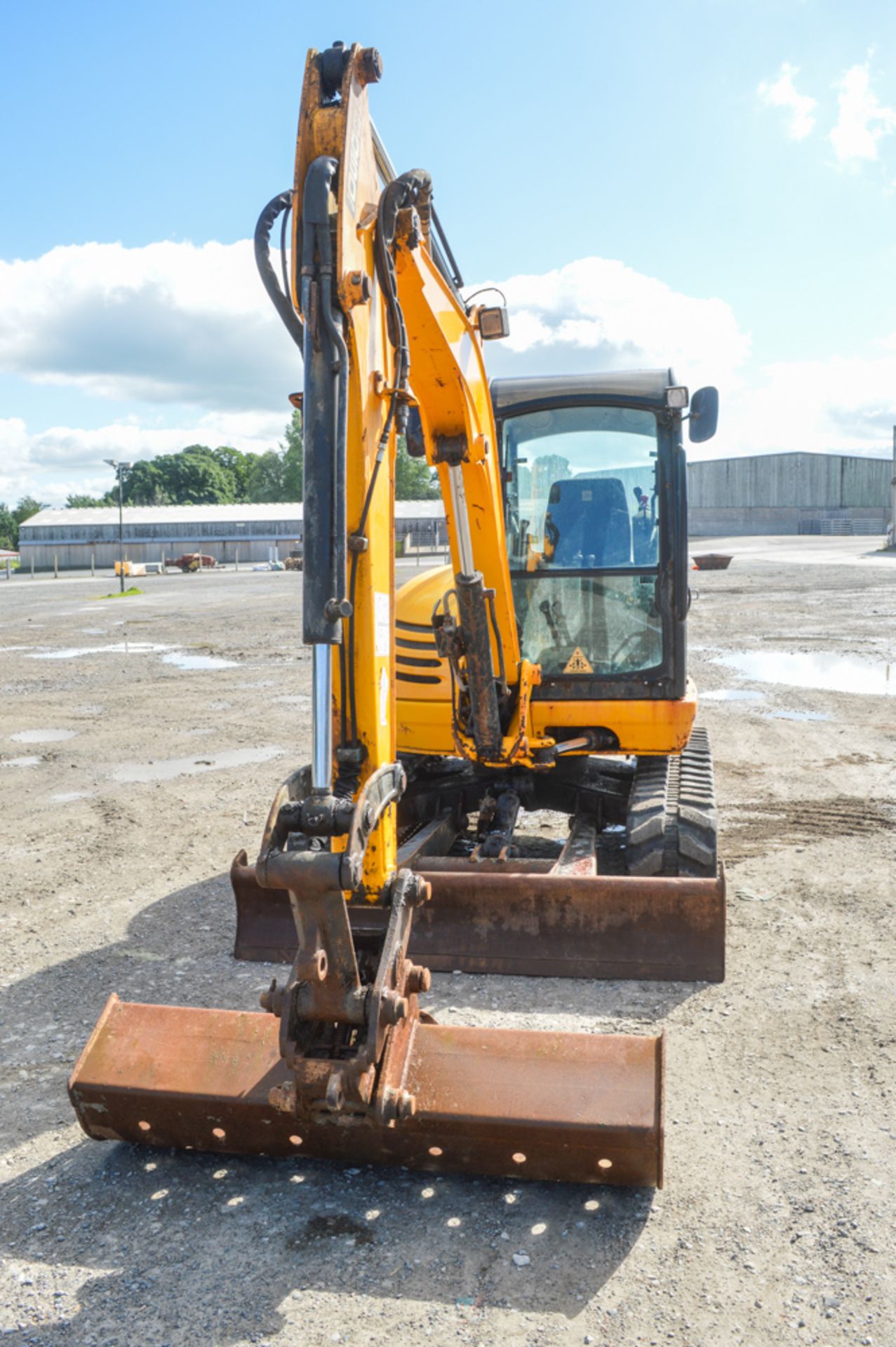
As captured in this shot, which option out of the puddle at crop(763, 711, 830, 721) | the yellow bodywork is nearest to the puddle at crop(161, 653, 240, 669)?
the puddle at crop(763, 711, 830, 721)

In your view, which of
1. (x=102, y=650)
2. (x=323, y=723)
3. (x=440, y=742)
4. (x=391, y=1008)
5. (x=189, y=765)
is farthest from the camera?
(x=102, y=650)

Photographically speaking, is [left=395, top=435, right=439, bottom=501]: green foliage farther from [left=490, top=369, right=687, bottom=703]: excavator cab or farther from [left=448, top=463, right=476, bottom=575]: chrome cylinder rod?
[left=448, top=463, right=476, bottom=575]: chrome cylinder rod

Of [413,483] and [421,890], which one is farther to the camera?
[413,483]

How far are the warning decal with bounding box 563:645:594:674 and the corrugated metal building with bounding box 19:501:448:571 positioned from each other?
6509cm

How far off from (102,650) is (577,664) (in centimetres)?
1467

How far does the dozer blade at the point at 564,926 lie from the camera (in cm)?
480

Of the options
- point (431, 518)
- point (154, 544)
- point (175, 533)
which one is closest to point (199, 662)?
point (431, 518)

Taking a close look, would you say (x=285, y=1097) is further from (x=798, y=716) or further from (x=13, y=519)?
(x=13, y=519)

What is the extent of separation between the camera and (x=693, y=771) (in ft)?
21.2

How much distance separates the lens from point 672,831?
5.61 m

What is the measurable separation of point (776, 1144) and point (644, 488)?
3582mm

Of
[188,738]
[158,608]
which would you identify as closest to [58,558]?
[158,608]

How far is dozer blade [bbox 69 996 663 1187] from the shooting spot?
10.6 feet

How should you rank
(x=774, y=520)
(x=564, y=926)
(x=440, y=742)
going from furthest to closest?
(x=774, y=520) < (x=440, y=742) < (x=564, y=926)
